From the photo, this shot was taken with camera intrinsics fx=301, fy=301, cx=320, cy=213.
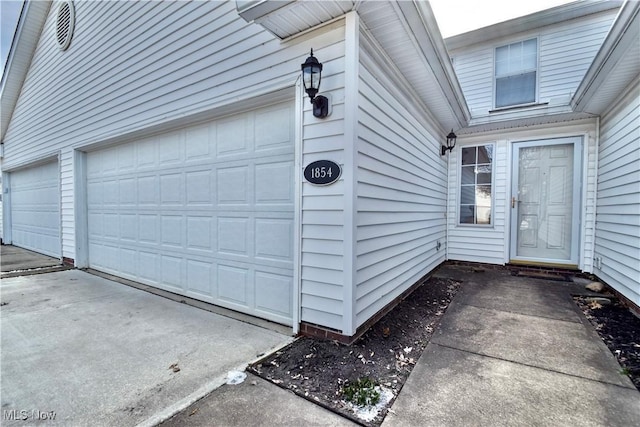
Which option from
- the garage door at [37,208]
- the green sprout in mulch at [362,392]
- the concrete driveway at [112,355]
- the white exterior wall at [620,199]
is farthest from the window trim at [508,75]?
the garage door at [37,208]

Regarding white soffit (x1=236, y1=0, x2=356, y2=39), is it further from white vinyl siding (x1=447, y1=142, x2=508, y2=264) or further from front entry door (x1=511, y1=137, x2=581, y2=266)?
front entry door (x1=511, y1=137, x2=581, y2=266)

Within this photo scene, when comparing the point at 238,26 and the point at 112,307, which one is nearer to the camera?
the point at 238,26

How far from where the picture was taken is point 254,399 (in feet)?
5.84

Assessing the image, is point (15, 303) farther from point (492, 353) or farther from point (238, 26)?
point (492, 353)

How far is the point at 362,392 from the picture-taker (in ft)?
6.08

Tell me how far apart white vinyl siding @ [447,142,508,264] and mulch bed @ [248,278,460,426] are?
3.17 m

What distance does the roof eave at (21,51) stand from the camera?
21.0 ft

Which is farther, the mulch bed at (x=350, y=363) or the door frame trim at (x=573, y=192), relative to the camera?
the door frame trim at (x=573, y=192)

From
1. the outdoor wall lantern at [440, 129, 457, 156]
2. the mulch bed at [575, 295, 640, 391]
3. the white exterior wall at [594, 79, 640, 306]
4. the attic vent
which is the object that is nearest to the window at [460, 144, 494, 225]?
the outdoor wall lantern at [440, 129, 457, 156]

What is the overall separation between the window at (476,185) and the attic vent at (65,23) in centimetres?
786

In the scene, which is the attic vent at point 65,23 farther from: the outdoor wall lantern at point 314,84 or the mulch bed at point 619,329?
the mulch bed at point 619,329

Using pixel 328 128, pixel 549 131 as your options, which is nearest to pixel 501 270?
pixel 549 131

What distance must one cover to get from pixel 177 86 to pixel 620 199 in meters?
5.69

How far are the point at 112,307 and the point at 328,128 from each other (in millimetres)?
3207
